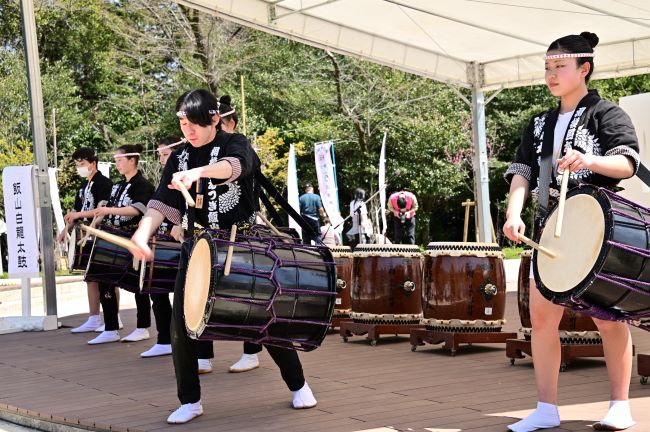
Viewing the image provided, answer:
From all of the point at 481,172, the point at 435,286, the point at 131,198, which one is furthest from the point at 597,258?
the point at 481,172

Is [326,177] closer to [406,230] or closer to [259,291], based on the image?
[406,230]

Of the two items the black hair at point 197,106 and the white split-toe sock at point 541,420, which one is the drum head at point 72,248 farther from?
the white split-toe sock at point 541,420

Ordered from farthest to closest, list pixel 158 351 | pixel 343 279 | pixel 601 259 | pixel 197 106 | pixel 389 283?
pixel 343 279 < pixel 389 283 < pixel 158 351 < pixel 197 106 < pixel 601 259

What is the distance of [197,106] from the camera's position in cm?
409

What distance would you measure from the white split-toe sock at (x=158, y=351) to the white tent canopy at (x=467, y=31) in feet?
12.2

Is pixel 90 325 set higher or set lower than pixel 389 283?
lower

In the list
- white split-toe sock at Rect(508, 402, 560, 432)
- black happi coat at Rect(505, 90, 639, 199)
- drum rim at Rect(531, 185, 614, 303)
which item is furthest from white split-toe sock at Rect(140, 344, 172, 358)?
drum rim at Rect(531, 185, 614, 303)

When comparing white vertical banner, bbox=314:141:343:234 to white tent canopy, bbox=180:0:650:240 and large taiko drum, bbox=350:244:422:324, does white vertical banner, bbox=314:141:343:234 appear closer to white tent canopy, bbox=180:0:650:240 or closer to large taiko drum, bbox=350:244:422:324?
white tent canopy, bbox=180:0:650:240

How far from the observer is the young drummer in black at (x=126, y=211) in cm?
669

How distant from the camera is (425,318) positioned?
6.05 meters

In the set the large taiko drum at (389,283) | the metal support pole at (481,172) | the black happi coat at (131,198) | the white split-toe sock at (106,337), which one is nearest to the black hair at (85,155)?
the black happi coat at (131,198)

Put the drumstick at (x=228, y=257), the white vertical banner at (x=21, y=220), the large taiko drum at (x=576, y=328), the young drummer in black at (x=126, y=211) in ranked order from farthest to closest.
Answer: the white vertical banner at (x=21, y=220), the young drummer in black at (x=126, y=211), the large taiko drum at (x=576, y=328), the drumstick at (x=228, y=257)

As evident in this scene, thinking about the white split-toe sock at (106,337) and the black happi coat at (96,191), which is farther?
the black happi coat at (96,191)

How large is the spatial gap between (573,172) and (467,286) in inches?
102
